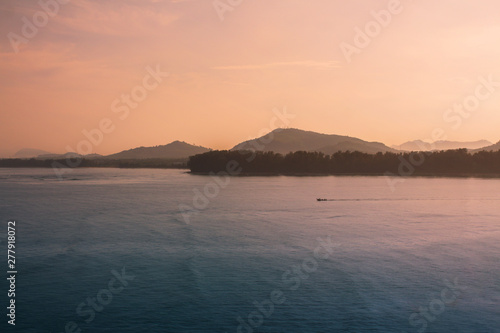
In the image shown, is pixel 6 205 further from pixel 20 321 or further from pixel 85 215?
pixel 20 321

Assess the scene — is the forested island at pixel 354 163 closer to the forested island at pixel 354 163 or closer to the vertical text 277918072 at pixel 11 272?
the forested island at pixel 354 163

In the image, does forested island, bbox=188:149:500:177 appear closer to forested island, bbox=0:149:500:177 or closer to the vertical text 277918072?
forested island, bbox=0:149:500:177

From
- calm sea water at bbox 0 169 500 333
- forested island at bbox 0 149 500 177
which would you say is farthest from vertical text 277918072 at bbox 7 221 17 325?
forested island at bbox 0 149 500 177

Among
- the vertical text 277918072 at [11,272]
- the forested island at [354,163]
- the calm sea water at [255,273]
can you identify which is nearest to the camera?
the calm sea water at [255,273]

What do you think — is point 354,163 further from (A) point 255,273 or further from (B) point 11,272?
(B) point 11,272

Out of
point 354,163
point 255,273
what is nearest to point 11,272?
point 255,273

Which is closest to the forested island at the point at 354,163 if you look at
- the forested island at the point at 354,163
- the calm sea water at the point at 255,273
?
the forested island at the point at 354,163
